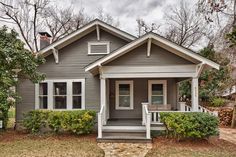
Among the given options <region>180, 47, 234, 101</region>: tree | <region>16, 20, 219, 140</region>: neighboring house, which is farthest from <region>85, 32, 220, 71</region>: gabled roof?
<region>180, 47, 234, 101</region>: tree

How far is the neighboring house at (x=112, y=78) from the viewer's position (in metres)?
11.5

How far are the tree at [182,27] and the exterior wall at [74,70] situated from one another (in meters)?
21.6

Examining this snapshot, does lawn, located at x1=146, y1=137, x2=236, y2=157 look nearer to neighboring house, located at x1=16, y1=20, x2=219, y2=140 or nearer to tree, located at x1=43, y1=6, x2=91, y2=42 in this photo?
neighboring house, located at x1=16, y1=20, x2=219, y2=140

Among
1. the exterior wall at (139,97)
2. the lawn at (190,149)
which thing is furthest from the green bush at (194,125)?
the exterior wall at (139,97)

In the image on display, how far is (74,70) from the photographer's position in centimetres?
1345

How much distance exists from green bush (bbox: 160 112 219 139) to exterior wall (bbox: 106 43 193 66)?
8.74 ft

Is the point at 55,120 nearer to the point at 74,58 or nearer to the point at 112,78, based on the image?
the point at 74,58

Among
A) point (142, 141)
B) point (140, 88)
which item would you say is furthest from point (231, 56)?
point (142, 141)

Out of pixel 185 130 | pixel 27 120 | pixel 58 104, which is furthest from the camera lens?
pixel 58 104

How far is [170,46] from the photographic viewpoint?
1120 cm

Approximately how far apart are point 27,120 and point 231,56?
43.5ft

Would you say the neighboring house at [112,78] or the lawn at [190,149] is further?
the neighboring house at [112,78]

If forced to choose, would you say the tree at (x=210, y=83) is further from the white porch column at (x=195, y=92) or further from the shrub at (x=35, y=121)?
the shrub at (x=35, y=121)

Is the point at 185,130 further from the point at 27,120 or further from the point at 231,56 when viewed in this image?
the point at 231,56
